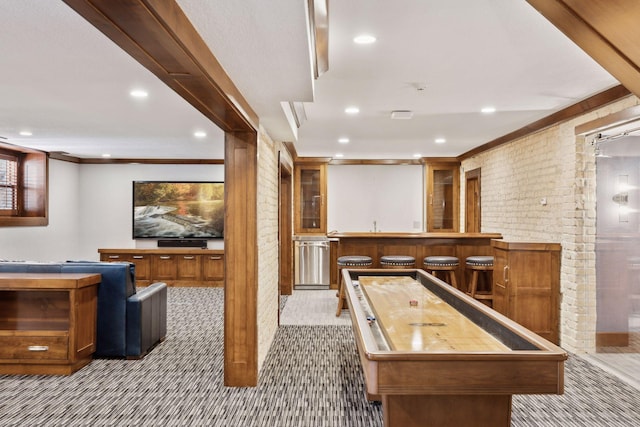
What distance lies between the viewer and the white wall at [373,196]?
30.0ft

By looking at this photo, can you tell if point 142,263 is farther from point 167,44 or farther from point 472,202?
point 167,44

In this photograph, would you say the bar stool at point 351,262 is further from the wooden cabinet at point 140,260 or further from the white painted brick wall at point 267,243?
the wooden cabinet at point 140,260

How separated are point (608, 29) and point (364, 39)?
68.1 inches

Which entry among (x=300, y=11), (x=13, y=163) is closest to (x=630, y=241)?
(x=300, y=11)

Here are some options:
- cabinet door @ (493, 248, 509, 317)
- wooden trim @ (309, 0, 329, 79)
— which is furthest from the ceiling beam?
cabinet door @ (493, 248, 509, 317)

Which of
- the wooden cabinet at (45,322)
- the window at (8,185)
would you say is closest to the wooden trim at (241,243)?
the wooden cabinet at (45,322)

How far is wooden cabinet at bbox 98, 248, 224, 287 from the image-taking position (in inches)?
330

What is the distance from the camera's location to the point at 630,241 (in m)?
4.23

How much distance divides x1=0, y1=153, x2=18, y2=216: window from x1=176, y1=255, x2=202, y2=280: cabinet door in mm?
2771

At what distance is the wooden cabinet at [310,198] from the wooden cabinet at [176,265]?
1.69m

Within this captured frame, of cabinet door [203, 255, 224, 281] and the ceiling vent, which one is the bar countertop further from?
cabinet door [203, 255, 224, 281]

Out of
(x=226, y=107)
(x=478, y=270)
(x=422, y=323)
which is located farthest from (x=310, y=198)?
(x=422, y=323)

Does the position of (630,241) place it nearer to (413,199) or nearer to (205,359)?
(205,359)

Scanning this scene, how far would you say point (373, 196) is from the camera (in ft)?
30.2
